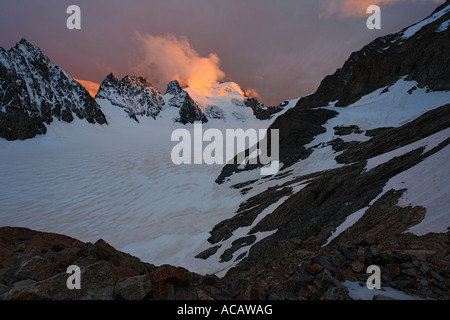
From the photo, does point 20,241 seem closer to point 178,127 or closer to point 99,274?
point 99,274

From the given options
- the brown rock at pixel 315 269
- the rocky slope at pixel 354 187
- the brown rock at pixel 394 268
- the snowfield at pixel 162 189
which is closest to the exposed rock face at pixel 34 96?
the snowfield at pixel 162 189

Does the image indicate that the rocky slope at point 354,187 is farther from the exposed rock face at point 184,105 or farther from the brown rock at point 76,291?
the exposed rock face at point 184,105

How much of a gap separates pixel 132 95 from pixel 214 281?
154m

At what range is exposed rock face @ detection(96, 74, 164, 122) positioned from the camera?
427 ft

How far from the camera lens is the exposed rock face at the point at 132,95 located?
130125 mm

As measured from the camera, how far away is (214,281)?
6.07m

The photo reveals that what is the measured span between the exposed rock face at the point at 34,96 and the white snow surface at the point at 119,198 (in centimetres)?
597


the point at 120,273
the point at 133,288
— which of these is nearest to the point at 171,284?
the point at 133,288

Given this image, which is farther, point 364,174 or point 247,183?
point 247,183

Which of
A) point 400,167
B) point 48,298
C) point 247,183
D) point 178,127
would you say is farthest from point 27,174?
point 178,127

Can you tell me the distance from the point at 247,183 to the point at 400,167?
817 inches

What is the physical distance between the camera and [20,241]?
21.2 feet

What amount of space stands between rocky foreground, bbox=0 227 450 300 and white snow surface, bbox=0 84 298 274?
8673 millimetres

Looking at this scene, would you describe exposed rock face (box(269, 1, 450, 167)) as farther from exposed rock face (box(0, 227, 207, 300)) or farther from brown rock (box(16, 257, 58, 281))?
brown rock (box(16, 257, 58, 281))
